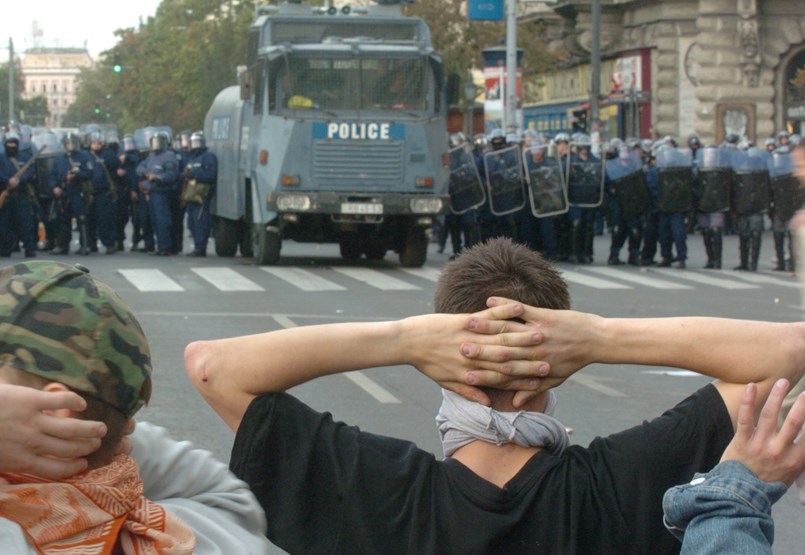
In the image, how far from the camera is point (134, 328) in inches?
78.2

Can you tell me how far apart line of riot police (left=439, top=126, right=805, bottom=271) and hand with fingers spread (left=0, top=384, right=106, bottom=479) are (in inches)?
863

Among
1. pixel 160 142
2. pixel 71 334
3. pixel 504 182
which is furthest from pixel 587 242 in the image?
pixel 71 334

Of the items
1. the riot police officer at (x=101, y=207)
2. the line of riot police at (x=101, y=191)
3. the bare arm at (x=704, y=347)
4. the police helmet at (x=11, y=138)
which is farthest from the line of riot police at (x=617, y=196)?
the bare arm at (x=704, y=347)

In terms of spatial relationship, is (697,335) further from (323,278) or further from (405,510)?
(323,278)

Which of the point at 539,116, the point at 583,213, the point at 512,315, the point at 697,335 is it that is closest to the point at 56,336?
the point at 512,315

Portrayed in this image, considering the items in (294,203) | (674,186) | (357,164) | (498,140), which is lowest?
(294,203)

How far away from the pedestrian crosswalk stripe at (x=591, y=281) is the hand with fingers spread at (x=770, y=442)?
17.1 meters

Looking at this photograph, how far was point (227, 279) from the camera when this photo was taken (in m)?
19.5

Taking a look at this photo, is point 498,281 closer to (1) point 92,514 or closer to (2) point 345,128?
(1) point 92,514

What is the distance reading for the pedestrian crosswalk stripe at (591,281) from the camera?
1964 centimetres

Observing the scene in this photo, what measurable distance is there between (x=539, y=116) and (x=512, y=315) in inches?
2250

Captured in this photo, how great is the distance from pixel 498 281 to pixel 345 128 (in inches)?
731

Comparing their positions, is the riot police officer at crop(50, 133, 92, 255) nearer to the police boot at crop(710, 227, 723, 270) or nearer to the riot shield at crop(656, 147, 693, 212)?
the riot shield at crop(656, 147, 693, 212)

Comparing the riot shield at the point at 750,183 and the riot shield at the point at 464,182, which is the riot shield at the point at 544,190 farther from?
the riot shield at the point at 750,183
